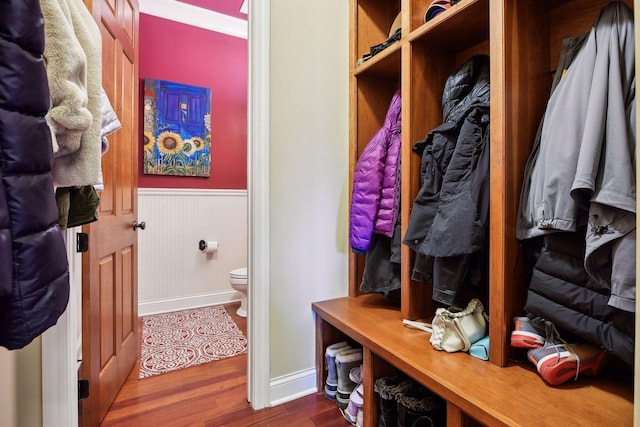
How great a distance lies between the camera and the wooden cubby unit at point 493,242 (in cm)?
86

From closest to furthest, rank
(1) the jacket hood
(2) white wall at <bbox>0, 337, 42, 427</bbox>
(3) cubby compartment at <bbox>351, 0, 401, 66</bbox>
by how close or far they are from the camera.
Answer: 1. (2) white wall at <bbox>0, 337, 42, 427</bbox>
2. (1) the jacket hood
3. (3) cubby compartment at <bbox>351, 0, 401, 66</bbox>

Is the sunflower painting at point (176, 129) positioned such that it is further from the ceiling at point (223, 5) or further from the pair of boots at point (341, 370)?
the pair of boots at point (341, 370)

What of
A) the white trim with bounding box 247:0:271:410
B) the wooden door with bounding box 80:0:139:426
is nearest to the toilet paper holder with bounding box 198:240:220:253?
the wooden door with bounding box 80:0:139:426

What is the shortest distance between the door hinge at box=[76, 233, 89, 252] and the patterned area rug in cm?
96

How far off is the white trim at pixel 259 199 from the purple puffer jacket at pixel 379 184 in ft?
1.52

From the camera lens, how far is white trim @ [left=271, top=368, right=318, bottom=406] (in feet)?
5.04

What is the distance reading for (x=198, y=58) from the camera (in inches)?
117

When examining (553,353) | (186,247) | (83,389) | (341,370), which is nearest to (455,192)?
(553,353)

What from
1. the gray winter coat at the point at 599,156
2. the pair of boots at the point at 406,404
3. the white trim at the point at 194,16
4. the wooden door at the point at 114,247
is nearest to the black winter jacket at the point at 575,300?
the gray winter coat at the point at 599,156

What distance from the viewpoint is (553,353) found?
91 cm

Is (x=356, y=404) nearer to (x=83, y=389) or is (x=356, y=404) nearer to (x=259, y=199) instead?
(x=259, y=199)

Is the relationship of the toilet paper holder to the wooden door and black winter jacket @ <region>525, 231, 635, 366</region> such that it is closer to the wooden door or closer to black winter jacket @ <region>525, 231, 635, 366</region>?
the wooden door

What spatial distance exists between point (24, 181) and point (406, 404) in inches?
50.2

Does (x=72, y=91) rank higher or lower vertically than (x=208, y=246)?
higher
